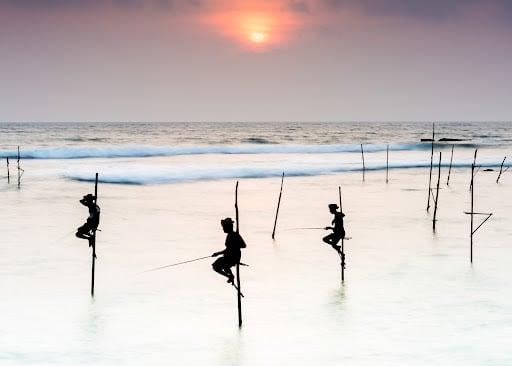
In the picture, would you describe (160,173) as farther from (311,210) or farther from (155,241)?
(155,241)

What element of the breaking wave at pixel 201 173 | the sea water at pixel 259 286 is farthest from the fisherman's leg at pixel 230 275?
the breaking wave at pixel 201 173

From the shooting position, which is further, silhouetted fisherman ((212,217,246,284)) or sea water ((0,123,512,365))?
silhouetted fisherman ((212,217,246,284))

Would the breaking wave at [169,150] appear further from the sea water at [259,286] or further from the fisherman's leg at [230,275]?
the fisherman's leg at [230,275]

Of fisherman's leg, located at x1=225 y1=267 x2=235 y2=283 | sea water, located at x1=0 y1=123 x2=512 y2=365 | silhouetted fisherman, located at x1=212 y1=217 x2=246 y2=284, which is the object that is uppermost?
silhouetted fisherman, located at x1=212 y1=217 x2=246 y2=284

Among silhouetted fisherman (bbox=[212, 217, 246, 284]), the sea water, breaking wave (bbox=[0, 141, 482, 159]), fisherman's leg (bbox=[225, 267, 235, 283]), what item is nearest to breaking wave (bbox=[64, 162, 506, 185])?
the sea water

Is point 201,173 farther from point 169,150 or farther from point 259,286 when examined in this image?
point 259,286

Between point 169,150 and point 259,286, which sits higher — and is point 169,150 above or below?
above

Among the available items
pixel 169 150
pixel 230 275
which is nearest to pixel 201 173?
pixel 169 150

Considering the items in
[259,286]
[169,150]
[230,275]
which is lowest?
[259,286]

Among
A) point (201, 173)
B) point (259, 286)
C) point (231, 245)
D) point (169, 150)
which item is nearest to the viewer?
point (231, 245)

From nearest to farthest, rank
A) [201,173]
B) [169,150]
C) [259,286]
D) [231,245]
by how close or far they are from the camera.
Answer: [231,245] < [259,286] < [201,173] < [169,150]

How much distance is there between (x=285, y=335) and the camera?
9414mm

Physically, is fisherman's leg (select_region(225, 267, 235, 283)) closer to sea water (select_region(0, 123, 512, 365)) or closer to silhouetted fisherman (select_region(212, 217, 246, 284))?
silhouetted fisherman (select_region(212, 217, 246, 284))

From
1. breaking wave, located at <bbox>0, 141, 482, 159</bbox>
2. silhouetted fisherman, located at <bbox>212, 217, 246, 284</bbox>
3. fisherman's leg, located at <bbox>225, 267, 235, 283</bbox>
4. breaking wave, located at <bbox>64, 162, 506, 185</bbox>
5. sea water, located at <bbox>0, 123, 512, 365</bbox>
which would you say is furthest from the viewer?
breaking wave, located at <bbox>0, 141, 482, 159</bbox>
